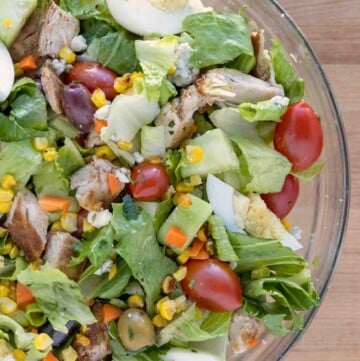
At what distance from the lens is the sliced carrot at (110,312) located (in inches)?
66.3

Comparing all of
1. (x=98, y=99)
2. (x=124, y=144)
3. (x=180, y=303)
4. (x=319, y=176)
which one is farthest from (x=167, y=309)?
(x=319, y=176)

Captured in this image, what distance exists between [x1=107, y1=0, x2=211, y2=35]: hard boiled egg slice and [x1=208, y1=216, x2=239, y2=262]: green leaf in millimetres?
414

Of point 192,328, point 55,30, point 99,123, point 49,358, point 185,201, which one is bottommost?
point 49,358

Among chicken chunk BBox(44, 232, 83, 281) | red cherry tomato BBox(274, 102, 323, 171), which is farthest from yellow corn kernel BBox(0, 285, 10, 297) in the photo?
red cherry tomato BBox(274, 102, 323, 171)

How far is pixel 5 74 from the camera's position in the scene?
1.64 metres

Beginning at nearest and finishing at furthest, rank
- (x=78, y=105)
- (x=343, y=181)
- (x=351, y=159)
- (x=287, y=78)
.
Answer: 1. (x=78, y=105)
2. (x=287, y=78)
3. (x=343, y=181)
4. (x=351, y=159)

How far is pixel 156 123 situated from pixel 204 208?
204 millimetres

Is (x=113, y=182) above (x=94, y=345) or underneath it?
above

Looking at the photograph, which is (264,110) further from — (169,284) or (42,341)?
(42,341)

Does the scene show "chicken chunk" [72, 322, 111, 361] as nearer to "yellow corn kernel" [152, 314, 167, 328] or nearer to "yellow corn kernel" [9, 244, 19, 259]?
"yellow corn kernel" [152, 314, 167, 328]

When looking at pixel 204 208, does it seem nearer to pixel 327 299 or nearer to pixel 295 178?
pixel 295 178

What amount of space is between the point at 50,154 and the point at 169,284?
37 cm

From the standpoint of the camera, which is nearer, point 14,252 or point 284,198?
point 14,252

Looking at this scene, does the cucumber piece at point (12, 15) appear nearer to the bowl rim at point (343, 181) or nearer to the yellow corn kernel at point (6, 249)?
the yellow corn kernel at point (6, 249)
